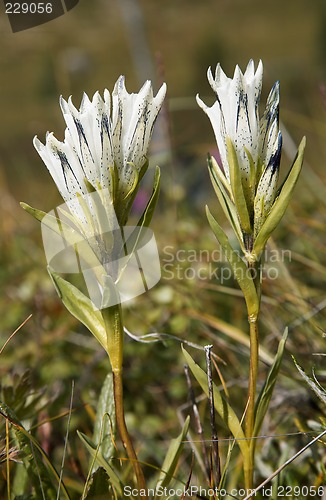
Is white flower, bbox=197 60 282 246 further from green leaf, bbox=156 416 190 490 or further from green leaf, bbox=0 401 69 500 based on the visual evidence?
green leaf, bbox=0 401 69 500

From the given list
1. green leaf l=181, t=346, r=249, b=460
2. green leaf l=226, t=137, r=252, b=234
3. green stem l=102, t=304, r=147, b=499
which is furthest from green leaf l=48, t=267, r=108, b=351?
green leaf l=226, t=137, r=252, b=234

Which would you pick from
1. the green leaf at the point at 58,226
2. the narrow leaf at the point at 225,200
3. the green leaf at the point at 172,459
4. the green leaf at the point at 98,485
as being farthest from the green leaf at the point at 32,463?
the narrow leaf at the point at 225,200

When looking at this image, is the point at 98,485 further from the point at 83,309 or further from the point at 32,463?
the point at 83,309

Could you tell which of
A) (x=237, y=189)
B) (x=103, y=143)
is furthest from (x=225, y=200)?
(x=103, y=143)

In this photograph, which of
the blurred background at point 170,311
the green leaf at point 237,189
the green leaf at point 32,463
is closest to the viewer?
the green leaf at point 237,189

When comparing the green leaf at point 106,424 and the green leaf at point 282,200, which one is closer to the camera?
the green leaf at point 282,200

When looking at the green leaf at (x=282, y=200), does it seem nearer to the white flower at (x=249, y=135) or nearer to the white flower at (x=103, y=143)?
the white flower at (x=249, y=135)
